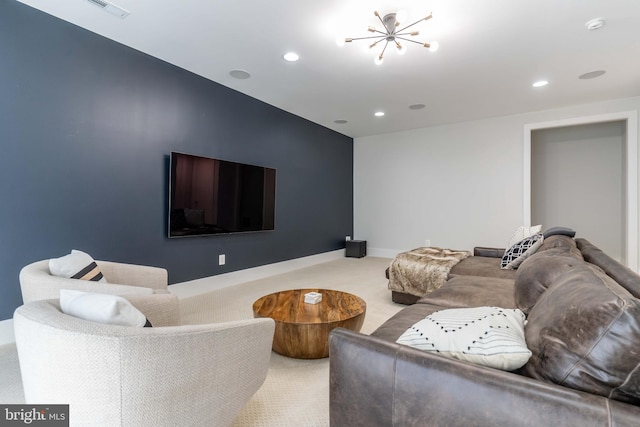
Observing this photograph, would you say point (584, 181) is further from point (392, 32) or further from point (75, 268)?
point (75, 268)

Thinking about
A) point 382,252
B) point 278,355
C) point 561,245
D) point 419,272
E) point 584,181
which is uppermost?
point 584,181

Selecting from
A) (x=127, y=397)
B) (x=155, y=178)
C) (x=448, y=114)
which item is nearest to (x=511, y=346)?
(x=127, y=397)

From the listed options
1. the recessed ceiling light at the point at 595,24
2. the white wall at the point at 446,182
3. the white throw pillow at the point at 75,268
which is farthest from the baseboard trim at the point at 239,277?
the recessed ceiling light at the point at 595,24

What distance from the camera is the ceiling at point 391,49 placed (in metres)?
2.48

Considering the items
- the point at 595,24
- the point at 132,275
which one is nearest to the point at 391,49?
the point at 595,24

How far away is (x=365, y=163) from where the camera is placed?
6848mm

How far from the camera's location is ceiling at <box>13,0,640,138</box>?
2.48 m

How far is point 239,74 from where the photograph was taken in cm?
371

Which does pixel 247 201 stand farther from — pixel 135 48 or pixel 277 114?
pixel 135 48

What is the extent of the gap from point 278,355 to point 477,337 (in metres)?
1.60

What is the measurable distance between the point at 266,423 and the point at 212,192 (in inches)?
112

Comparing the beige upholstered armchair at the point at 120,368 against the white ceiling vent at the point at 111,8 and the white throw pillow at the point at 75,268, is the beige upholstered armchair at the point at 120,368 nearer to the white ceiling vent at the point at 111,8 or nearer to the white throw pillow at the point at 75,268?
the white throw pillow at the point at 75,268

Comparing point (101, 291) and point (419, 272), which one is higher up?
point (101, 291)

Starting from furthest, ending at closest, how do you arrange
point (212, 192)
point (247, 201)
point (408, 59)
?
point (247, 201), point (212, 192), point (408, 59)
